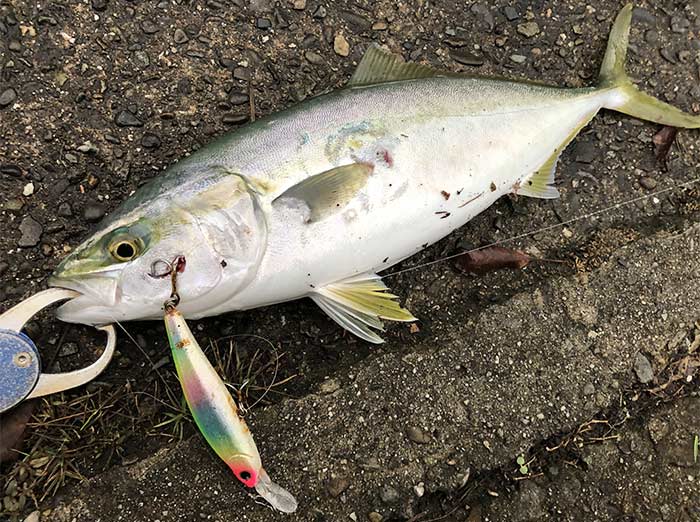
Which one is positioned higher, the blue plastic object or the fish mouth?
the fish mouth

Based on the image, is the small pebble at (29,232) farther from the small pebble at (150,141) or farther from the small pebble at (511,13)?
the small pebble at (511,13)

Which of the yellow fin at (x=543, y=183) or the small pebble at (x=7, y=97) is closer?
the small pebble at (x=7, y=97)

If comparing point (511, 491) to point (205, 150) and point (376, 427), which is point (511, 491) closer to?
point (376, 427)

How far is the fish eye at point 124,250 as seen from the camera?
6.50 ft

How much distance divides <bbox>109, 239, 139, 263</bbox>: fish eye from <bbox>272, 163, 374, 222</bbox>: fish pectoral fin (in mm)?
555

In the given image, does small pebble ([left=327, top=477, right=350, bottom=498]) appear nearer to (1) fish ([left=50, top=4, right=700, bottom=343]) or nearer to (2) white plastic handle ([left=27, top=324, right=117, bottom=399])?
(1) fish ([left=50, top=4, right=700, bottom=343])

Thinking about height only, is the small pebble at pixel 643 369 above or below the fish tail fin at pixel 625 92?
below

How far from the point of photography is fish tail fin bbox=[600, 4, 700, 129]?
9.34 ft

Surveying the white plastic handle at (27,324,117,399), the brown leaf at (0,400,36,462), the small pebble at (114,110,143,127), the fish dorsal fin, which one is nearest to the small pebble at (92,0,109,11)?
the small pebble at (114,110,143,127)

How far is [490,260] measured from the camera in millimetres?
2688

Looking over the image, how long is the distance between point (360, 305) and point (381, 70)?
43.7 inches

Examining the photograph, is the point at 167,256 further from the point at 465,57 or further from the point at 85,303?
the point at 465,57

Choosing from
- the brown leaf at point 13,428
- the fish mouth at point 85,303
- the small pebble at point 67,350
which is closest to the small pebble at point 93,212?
the fish mouth at point 85,303

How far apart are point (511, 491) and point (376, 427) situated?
2.19 ft
